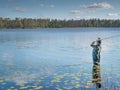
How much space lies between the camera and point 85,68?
23.8 m

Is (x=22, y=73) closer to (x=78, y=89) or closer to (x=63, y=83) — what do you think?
(x=63, y=83)

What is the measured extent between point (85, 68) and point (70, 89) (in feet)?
24.3

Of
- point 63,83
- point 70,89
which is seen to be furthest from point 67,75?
point 70,89

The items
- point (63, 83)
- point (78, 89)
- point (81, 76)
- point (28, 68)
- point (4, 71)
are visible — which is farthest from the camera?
point (28, 68)

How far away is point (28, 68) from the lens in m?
24.2

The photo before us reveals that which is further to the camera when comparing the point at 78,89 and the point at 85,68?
the point at 85,68

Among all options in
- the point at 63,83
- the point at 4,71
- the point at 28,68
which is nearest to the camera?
the point at 63,83

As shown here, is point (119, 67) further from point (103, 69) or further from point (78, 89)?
point (78, 89)

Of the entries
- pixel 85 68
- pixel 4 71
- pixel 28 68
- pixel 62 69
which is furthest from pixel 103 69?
pixel 4 71

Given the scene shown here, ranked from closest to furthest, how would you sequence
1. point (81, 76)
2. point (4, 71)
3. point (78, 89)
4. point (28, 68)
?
point (78, 89), point (81, 76), point (4, 71), point (28, 68)

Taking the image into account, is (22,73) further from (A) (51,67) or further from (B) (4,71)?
(A) (51,67)

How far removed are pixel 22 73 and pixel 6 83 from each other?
3341 millimetres

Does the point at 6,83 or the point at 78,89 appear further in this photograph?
the point at 6,83

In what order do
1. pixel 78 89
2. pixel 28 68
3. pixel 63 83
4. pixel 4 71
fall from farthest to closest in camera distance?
1. pixel 28 68
2. pixel 4 71
3. pixel 63 83
4. pixel 78 89
